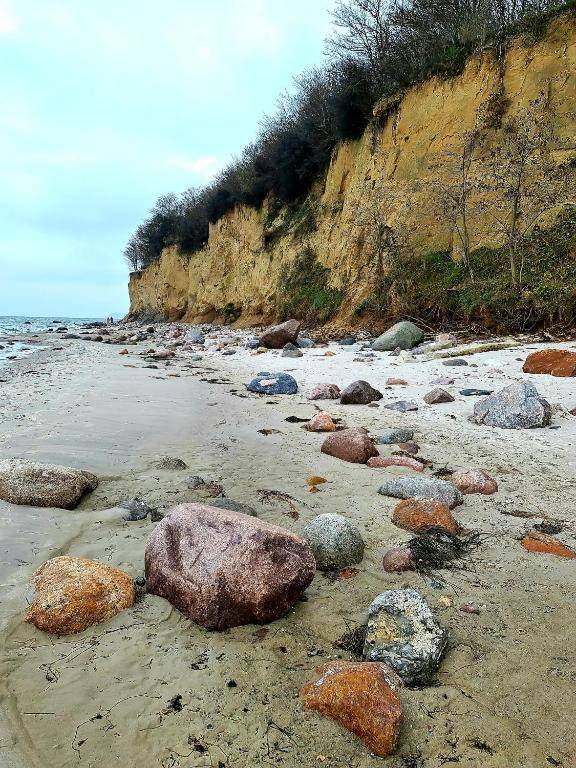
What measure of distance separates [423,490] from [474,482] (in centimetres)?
38

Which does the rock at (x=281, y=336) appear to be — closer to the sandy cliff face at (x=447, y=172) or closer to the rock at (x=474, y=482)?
the sandy cliff face at (x=447, y=172)

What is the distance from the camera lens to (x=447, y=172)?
1248 cm

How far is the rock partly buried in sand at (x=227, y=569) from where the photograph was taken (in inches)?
69.2

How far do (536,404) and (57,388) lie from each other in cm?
629

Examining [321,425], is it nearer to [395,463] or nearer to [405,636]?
[395,463]

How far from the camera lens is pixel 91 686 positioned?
1470mm

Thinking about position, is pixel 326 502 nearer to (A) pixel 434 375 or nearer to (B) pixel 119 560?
(B) pixel 119 560

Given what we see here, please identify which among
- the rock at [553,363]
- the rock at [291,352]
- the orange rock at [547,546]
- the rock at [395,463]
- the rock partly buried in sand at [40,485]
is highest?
the rock at [553,363]

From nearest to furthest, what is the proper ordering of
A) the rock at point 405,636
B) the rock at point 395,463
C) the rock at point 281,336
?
the rock at point 405,636 < the rock at point 395,463 < the rock at point 281,336

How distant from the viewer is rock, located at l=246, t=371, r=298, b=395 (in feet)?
21.4

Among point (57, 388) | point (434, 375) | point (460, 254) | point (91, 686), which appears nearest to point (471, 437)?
point (434, 375)

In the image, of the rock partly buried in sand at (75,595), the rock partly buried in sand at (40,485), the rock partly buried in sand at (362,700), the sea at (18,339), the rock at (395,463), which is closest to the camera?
the rock partly buried in sand at (362,700)

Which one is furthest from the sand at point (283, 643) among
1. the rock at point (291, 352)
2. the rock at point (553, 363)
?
the rock at point (291, 352)

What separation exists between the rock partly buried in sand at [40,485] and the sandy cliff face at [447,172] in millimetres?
10375
